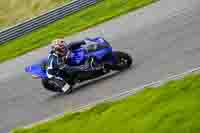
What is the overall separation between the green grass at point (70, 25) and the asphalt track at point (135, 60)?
657mm

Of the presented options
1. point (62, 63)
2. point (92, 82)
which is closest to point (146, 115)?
point (62, 63)

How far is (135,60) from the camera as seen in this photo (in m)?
17.6

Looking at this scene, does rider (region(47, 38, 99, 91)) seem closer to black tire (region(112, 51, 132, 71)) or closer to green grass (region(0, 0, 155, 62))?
black tire (region(112, 51, 132, 71))

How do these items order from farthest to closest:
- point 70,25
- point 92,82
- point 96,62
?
point 70,25, point 92,82, point 96,62

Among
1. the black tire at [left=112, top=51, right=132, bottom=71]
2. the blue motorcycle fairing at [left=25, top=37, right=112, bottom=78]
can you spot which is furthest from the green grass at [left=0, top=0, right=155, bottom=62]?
the black tire at [left=112, top=51, right=132, bottom=71]

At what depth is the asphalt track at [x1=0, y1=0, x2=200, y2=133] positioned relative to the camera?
15.8 m

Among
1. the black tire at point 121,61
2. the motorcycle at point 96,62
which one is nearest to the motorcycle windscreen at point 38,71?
the motorcycle at point 96,62

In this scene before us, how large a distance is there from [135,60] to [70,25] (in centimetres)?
800

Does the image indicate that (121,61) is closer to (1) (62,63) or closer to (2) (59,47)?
(1) (62,63)

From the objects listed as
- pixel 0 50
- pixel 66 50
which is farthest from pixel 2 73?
pixel 66 50

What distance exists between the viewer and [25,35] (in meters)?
26.0

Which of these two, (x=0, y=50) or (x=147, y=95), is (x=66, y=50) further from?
(x=0, y=50)

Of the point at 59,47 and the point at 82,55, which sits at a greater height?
the point at 59,47

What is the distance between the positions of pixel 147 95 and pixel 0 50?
1394 centimetres
